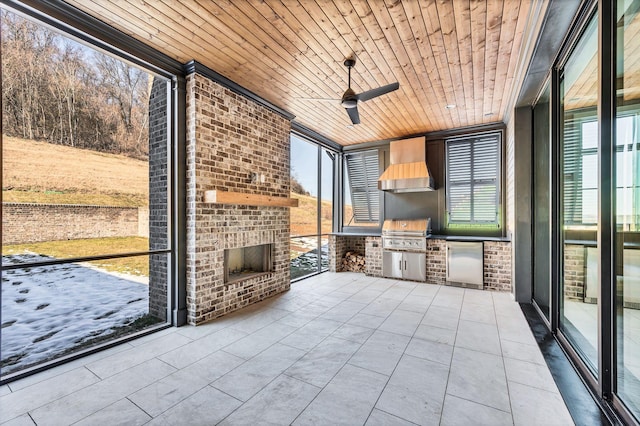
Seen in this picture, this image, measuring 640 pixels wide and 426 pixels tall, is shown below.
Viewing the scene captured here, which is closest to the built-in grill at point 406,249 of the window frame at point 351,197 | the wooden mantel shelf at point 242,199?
the window frame at point 351,197

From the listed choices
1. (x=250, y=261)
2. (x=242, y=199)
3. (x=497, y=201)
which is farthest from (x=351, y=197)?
(x=242, y=199)

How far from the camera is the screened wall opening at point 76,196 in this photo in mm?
2541

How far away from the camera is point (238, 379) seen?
2.22m

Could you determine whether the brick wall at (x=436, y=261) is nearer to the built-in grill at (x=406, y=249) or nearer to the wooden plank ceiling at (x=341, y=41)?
the built-in grill at (x=406, y=249)

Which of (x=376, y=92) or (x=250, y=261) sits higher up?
(x=376, y=92)

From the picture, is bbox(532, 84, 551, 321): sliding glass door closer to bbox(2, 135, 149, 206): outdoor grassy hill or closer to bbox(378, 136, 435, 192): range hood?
bbox(378, 136, 435, 192): range hood

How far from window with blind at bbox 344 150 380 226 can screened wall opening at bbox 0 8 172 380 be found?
454 cm

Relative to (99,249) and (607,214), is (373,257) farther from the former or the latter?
(99,249)

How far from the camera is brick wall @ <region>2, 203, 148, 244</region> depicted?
2.53 meters

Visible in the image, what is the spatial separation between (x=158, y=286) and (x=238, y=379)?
1873 millimetres

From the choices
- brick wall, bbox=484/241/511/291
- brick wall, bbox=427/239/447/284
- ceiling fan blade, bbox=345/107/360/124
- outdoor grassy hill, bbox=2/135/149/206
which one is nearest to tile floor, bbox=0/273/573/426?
brick wall, bbox=484/241/511/291

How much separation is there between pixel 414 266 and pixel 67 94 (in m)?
5.76

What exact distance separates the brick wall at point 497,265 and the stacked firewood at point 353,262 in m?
2.57

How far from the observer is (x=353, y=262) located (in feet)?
22.0
